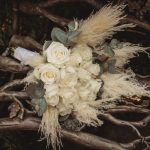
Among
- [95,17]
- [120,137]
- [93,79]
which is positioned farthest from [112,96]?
[120,137]

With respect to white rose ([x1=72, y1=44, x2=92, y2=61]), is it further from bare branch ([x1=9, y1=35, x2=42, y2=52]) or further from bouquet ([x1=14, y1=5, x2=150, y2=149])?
bare branch ([x1=9, y1=35, x2=42, y2=52])

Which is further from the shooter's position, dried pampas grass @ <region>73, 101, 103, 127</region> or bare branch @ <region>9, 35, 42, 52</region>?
bare branch @ <region>9, 35, 42, 52</region>

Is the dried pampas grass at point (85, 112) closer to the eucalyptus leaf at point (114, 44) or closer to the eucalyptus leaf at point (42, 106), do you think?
the eucalyptus leaf at point (42, 106)

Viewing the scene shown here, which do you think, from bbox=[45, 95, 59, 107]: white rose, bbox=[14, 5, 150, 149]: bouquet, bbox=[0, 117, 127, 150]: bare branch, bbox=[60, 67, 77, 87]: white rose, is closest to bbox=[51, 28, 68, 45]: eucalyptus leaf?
bbox=[14, 5, 150, 149]: bouquet

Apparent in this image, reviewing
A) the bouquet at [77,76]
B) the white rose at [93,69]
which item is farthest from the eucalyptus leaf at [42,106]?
the white rose at [93,69]

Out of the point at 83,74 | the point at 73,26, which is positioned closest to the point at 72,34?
the point at 73,26

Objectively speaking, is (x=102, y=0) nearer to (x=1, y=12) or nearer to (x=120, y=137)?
(x=1, y=12)
